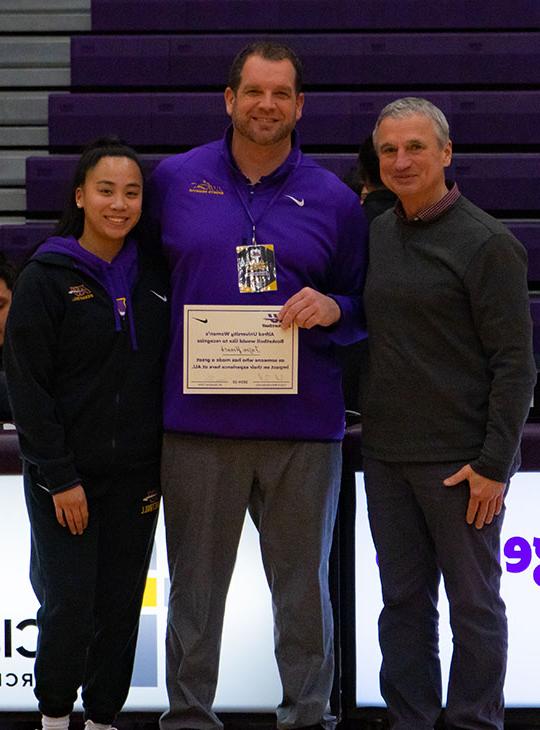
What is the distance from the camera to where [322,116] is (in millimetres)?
5219

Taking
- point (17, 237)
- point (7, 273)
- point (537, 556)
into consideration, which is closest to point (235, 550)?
point (537, 556)

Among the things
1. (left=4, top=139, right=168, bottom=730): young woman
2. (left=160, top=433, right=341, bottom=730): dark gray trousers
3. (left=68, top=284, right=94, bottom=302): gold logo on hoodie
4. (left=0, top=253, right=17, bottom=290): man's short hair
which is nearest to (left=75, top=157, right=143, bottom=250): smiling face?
(left=4, top=139, right=168, bottom=730): young woman

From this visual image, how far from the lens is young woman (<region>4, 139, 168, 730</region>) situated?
2.08 metres

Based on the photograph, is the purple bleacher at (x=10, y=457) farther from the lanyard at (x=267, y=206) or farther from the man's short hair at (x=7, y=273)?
the man's short hair at (x=7, y=273)

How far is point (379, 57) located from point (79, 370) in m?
3.78

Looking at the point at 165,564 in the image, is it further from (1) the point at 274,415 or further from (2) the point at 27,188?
(2) the point at 27,188

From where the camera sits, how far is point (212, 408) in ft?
7.16

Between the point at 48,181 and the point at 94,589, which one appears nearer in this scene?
the point at 94,589

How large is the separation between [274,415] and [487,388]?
435mm

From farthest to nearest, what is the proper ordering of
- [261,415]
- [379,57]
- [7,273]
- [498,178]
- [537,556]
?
[379,57]
[498,178]
[7,273]
[537,556]
[261,415]

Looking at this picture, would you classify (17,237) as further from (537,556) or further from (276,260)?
(537,556)

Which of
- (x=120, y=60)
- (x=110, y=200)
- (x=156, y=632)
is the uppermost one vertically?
(x=120, y=60)

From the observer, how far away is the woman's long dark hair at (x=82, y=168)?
2186 mm

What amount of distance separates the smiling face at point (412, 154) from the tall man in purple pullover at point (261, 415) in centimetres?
17
